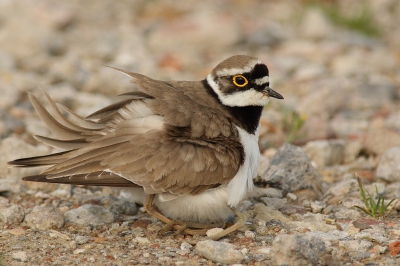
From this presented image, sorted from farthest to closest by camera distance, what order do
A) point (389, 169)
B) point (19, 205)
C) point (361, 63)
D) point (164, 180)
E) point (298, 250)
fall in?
point (361, 63)
point (389, 169)
point (19, 205)
point (164, 180)
point (298, 250)

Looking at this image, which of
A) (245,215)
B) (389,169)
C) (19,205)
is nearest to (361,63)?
(389,169)

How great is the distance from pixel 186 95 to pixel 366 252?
1.98 metres

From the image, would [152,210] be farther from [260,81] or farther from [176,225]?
[260,81]

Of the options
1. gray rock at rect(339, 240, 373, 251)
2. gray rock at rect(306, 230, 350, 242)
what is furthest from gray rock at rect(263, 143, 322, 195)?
gray rock at rect(339, 240, 373, 251)

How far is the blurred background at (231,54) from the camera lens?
24.8 feet

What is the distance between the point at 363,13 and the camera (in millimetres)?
12117

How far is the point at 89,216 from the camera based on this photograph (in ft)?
16.5

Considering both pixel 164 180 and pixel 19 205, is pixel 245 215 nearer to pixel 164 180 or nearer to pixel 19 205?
pixel 164 180

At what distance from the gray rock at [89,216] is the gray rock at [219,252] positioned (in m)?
1.07

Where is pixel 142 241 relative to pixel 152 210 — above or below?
below

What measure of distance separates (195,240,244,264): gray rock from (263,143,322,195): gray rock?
4.76 feet

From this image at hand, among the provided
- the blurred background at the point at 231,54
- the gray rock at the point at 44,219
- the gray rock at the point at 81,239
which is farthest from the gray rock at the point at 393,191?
the gray rock at the point at 44,219

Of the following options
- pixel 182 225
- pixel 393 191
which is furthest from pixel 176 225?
pixel 393 191

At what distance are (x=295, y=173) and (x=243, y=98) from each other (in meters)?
0.97
